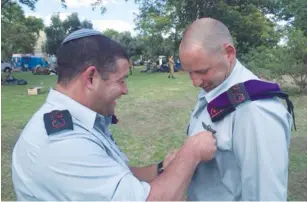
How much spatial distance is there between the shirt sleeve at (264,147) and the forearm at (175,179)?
0.24 metres

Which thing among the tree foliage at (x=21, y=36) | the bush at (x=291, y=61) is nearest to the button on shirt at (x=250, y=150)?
the bush at (x=291, y=61)

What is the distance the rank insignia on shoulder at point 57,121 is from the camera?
158cm

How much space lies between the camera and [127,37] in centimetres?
4253

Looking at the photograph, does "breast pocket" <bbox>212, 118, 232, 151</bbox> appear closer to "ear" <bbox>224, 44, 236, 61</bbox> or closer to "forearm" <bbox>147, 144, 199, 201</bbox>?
"forearm" <bbox>147, 144, 199, 201</bbox>

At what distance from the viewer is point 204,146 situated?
1.75m

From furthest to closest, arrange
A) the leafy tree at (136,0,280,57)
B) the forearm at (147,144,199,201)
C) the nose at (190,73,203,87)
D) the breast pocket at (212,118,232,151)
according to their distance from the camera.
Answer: the leafy tree at (136,0,280,57) < the nose at (190,73,203,87) < the breast pocket at (212,118,232,151) < the forearm at (147,144,199,201)

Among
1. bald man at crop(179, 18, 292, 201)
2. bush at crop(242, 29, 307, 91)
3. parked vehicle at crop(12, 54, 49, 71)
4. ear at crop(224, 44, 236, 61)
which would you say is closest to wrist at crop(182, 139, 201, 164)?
bald man at crop(179, 18, 292, 201)

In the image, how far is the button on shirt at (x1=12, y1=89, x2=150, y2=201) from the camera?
1.53 m

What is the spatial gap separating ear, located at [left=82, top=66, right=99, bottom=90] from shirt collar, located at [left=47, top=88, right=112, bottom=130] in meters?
0.10

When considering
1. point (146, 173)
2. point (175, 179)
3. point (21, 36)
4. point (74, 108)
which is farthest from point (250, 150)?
point (21, 36)

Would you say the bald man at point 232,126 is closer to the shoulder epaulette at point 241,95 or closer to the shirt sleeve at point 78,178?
the shoulder epaulette at point 241,95

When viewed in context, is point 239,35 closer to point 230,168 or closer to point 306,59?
point 306,59

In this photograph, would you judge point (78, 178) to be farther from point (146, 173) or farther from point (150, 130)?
point (150, 130)

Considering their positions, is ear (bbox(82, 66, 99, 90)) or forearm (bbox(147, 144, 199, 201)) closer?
forearm (bbox(147, 144, 199, 201))
